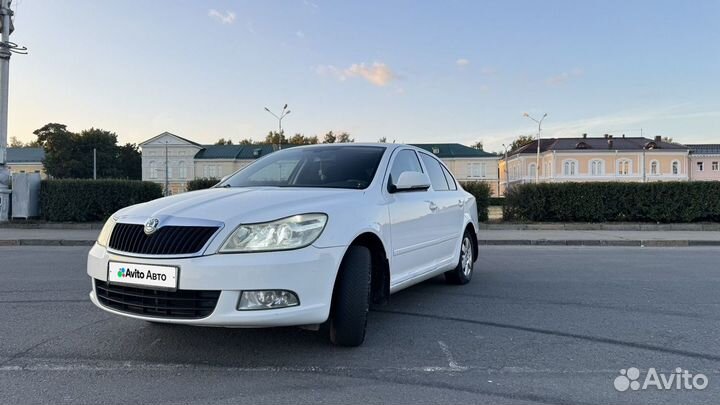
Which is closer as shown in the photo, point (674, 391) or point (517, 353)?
point (674, 391)

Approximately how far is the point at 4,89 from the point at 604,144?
74.7 m

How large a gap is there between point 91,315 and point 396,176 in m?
3.20

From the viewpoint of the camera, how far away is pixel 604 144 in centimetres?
7419

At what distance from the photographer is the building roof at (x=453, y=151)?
74.6 metres

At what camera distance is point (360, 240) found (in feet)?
12.9

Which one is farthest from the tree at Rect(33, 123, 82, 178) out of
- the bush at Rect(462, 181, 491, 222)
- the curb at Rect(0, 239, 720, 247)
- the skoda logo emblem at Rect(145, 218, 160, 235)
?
Answer: the skoda logo emblem at Rect(145, 218, 160, 235)

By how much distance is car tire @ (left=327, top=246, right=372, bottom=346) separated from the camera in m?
3.61

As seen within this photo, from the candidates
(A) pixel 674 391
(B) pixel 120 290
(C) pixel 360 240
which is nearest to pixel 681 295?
(A) pixel 674 391

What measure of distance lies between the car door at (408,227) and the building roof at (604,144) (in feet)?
233

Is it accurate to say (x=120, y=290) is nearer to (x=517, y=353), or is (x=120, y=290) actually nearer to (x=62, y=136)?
(x=517, y=353)

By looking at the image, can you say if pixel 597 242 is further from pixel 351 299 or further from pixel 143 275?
pixel 143 275

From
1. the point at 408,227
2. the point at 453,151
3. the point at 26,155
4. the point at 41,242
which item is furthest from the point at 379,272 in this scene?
the point at 26,155

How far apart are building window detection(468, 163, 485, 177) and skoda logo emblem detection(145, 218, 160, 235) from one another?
241ft

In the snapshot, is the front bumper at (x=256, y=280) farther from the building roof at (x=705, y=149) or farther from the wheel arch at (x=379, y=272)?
the building roof at (x=705, y=149)
